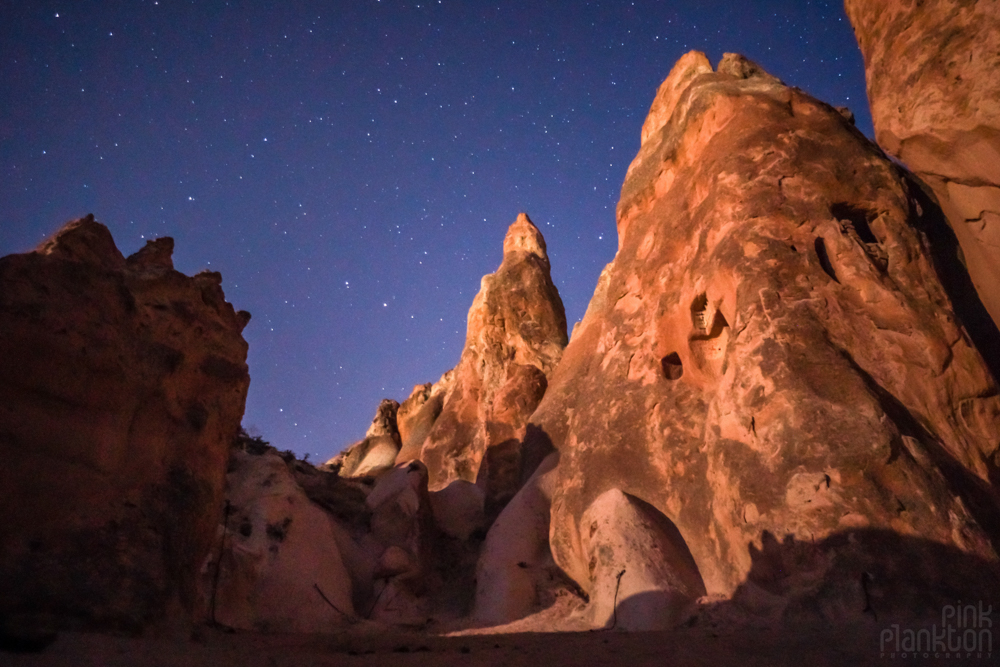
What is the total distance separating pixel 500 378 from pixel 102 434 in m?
16.9

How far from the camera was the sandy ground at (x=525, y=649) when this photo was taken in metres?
3.93

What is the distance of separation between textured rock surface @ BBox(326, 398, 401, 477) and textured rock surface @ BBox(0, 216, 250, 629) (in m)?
23.3

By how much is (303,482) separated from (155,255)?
29.2 ft

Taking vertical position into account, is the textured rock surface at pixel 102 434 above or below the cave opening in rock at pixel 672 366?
below

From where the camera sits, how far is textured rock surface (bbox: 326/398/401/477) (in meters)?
29.1

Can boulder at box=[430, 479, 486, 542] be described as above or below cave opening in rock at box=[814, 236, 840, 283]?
below

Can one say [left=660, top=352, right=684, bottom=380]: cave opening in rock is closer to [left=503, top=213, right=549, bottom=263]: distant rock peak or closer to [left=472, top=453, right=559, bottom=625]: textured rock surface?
[left=472, top=453, right=559, bottom=625]: textured rock surface

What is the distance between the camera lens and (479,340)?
74.2ft

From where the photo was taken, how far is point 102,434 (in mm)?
4902

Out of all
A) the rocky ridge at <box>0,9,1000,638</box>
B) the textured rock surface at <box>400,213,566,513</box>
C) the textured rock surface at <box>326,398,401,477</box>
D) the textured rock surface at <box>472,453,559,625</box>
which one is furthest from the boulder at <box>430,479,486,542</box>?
the textured rock surface at <box>326,398,401,477</box>

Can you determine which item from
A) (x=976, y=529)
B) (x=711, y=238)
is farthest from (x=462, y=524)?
(x=976, y=529)

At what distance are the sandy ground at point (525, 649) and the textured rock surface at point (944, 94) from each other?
632 centimetres

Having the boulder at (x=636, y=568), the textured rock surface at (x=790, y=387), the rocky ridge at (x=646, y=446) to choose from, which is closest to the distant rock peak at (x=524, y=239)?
the rocky ridge at (x=646, y=446)

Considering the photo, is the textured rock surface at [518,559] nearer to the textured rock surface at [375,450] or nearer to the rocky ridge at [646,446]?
the rocky ridge at [646,446]
